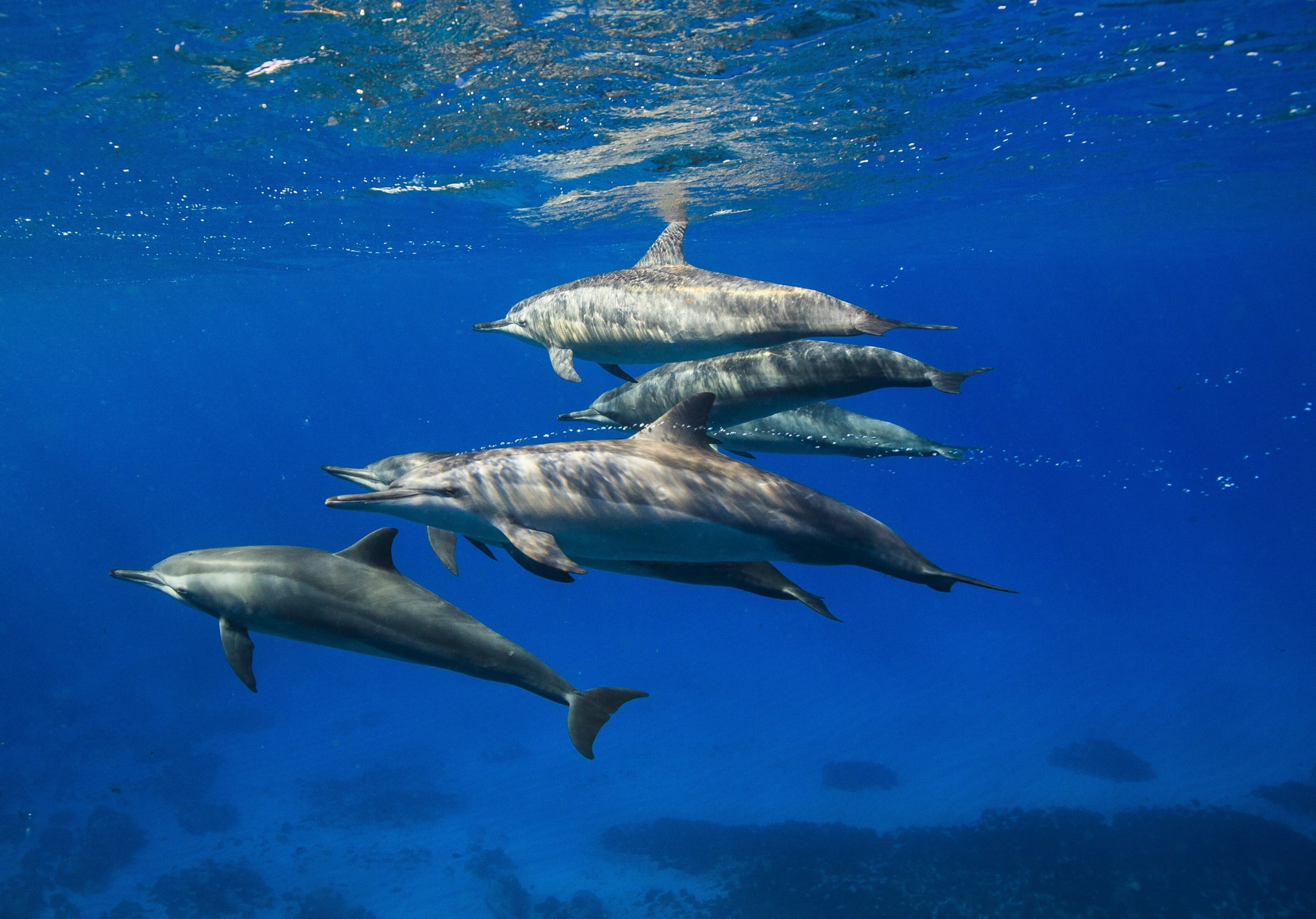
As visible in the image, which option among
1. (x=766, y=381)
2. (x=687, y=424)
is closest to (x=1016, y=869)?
(x=766, y=381)

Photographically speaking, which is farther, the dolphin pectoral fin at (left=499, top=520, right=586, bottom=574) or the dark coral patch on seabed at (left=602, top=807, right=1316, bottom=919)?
the dark coral patch on seabed at (left=602, top=807, right=1316, bottom=919)

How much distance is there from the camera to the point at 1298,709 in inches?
1014

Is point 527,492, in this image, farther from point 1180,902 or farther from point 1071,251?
point 1071,251

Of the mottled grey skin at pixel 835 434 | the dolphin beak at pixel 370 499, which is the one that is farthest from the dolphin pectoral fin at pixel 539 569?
the mottled grey skin at pixel 835 434

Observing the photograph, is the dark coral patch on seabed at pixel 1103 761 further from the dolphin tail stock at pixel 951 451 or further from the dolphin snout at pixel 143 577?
the dolphin snout at pixel 143 577

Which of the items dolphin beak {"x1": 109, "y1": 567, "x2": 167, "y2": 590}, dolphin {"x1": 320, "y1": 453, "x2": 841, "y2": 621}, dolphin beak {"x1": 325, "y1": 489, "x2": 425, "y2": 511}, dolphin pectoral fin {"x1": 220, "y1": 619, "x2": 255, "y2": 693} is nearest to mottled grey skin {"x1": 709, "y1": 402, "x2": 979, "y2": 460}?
dolphin {"x1": 320, "y1": 453, "x2": 841, "y2": 621}

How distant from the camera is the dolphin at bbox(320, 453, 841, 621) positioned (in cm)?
497

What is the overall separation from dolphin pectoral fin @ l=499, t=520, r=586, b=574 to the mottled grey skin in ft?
9.98

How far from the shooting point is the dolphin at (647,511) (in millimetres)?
4555

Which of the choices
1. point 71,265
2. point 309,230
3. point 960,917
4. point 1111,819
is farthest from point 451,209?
point 1111,819

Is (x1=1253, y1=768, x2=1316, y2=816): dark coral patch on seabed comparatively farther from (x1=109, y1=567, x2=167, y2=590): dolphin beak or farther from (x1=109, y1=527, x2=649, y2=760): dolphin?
(x1=109, y1=567, x2=167, y2=590): dolphin beak

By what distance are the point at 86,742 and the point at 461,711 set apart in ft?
45.4

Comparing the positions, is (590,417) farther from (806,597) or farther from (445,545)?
(806,597)

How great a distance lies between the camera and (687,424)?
523cm
